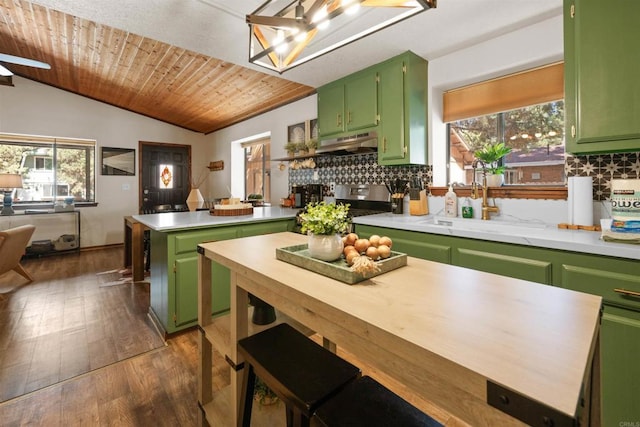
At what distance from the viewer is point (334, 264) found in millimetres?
1029

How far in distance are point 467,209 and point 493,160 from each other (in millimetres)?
421

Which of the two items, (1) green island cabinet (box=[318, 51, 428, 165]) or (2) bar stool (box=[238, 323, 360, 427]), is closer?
(2) bar stool (box=[238, 323, 360, 427])

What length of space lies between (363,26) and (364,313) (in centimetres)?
205

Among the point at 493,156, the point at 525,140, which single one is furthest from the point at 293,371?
the point at 525,140

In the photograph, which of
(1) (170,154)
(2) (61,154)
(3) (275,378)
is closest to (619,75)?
(3) (275,378)

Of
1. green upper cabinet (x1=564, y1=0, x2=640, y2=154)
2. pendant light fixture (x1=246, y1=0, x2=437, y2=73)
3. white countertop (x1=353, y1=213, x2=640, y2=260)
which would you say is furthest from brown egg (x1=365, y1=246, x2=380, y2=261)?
green upper cabinet (x1=564, y1=0, x2=640, y2=154)

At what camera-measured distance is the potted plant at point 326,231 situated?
1.09m

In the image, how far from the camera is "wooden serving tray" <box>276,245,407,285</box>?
37.1 inches

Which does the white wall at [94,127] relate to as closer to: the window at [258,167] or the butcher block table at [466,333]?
the window at [258,167]

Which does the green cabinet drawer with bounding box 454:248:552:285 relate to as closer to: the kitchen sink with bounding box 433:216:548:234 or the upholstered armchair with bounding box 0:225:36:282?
the kitchen sink with bounding box 433:216:548:234

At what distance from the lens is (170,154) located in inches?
250

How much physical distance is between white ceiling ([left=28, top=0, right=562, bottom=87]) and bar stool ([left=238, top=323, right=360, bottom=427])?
1926mm

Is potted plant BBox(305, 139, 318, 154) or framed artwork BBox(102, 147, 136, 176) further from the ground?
framed artwork BBox(102, 147, 136, 176)

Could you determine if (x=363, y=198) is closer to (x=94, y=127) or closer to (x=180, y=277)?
(x=180, y=277)
